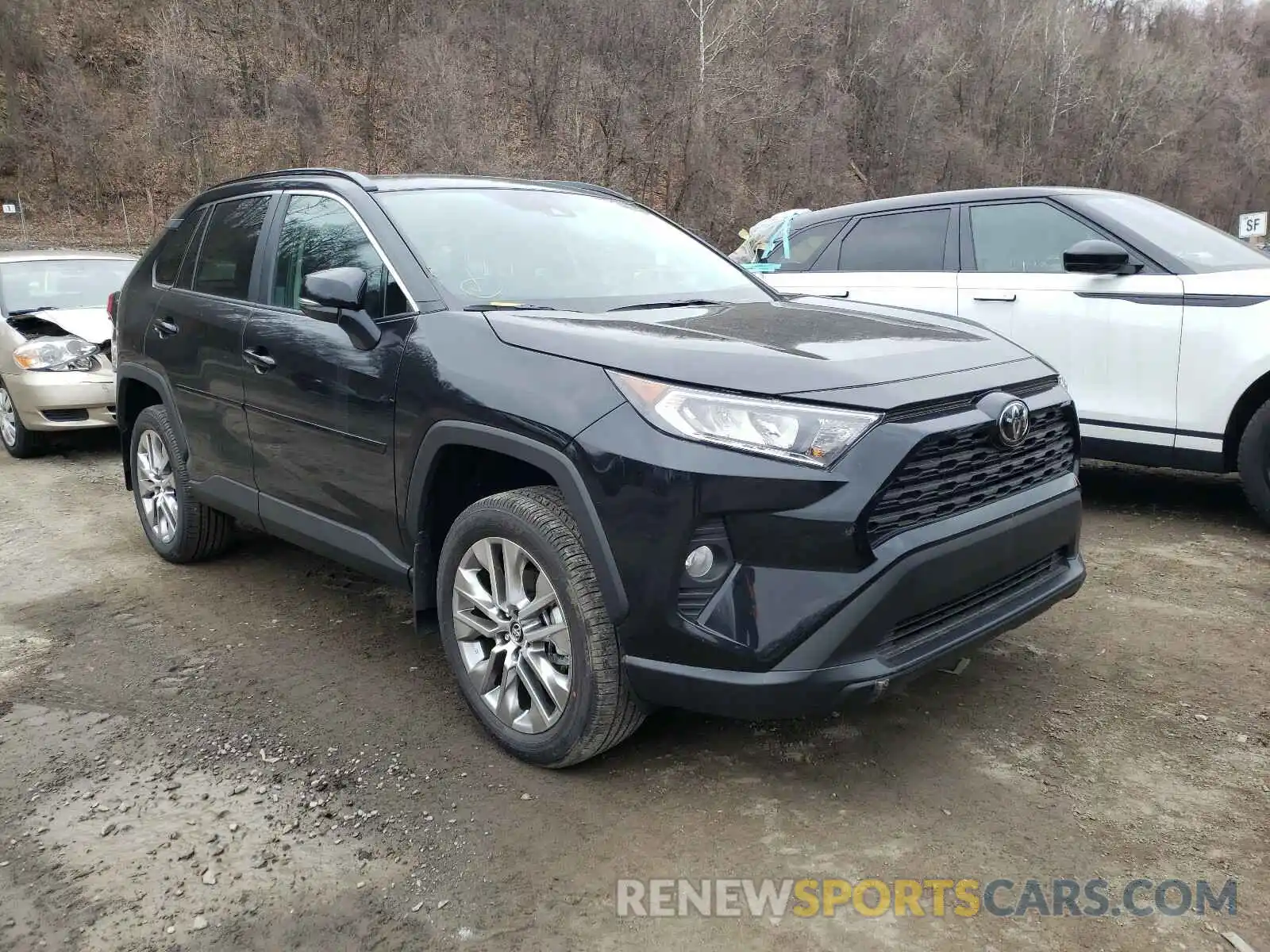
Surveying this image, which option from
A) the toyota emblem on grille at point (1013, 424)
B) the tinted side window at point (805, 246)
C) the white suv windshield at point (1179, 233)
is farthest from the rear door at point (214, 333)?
the white suv windshield at point (1179, 233)

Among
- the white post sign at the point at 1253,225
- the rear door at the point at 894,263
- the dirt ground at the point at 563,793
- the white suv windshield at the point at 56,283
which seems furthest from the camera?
the white post sign at the point at 1253,225

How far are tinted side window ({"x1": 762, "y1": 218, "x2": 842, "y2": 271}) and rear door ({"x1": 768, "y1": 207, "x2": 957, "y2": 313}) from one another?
0.06 metres

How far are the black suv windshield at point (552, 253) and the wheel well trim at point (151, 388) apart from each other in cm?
167

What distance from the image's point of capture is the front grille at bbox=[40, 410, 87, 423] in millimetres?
7168

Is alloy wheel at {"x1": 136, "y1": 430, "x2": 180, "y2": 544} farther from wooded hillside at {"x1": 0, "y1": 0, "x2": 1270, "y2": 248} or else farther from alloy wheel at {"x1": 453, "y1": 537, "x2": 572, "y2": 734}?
wooded hillside at {"x1": 0, "y1": 0, "x2": 1270, "y2": 248}

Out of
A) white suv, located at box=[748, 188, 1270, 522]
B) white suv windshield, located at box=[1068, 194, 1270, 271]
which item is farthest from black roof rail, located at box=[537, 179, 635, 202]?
white suv windshield, located at box=[1068, 194, 1270, 271]

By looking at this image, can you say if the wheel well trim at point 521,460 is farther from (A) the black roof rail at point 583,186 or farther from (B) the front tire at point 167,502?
(B) the front tire at point 167,502

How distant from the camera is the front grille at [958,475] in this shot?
237 cm

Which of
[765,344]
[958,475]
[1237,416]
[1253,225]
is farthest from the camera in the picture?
[1253,225]

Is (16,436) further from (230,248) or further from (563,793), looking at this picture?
(563,793)

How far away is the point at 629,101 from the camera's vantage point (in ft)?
114

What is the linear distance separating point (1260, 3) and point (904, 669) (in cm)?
8047

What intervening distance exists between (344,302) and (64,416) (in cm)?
535

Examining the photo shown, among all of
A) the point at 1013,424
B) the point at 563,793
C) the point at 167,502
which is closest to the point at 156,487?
the point at 167,502
